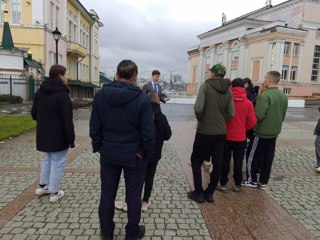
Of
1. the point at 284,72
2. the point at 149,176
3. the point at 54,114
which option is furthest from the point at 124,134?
the point at 284,72

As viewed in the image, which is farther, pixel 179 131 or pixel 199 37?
pixel 199 37

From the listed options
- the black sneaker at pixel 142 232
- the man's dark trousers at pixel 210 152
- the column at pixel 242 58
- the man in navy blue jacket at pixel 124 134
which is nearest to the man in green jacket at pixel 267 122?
the man's dark trousers at pixel 210 152

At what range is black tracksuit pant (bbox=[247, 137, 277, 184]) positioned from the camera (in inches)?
207

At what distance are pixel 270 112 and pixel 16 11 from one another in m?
27.7

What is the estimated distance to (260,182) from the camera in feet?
17.6

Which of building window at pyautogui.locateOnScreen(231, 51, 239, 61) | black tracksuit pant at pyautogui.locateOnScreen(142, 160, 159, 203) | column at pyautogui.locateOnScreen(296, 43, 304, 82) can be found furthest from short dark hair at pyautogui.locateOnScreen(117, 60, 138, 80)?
building window at pyautogui.locateOnScreen(231, 51, 239, 61)

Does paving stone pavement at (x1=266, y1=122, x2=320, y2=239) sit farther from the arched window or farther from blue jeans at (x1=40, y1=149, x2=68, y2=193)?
the arched window

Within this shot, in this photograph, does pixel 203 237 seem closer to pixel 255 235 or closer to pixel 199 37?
pixel 255 235

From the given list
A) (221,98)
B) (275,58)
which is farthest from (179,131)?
(275,58)

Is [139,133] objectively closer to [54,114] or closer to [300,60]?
[54,114]

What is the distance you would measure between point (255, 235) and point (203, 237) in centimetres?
65

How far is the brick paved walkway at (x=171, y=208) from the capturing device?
3.66 m

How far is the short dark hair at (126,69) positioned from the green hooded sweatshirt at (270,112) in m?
2.79

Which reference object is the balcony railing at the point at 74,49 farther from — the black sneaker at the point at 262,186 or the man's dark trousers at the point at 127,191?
the man's dark trousers at the point at 127,191
